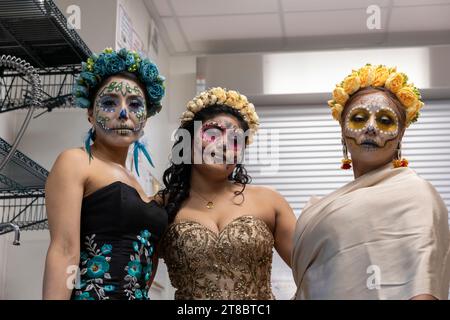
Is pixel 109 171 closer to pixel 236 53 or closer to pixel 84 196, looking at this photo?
pixel 84 196

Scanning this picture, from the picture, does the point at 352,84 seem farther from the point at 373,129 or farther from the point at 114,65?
the point at 114,65

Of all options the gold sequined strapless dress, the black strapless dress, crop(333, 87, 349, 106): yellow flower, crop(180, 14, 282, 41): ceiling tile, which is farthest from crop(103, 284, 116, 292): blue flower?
crop(180, 14, 282, 41): ceiling tile

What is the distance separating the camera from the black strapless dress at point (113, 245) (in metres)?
2.09

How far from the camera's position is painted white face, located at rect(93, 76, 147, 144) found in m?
2.27

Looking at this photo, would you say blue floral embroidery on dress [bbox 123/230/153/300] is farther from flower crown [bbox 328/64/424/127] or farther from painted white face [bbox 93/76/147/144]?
flower crown [bbox 328/64/424/127]

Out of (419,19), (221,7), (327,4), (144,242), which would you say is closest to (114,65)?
(144,242)

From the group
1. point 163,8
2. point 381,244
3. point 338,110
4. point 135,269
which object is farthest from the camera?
point 163,8

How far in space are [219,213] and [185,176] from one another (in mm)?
218

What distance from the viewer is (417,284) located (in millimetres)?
1801

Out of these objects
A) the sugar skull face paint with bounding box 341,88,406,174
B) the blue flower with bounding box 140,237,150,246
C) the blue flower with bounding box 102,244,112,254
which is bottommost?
the blue flower with bounding box 102,244,112,254

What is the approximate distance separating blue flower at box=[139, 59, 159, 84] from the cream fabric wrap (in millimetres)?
756

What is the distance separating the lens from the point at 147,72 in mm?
2391

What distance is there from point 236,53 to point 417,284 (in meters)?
3.36
